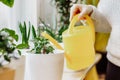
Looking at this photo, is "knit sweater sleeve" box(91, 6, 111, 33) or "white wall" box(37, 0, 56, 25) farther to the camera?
"white wall" box(37, 0, 56, 25)

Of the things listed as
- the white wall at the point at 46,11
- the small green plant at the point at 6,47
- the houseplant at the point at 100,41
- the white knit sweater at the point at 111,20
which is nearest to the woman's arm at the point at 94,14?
the white knit sweater at the point at 111,20

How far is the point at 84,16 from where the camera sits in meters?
0.91

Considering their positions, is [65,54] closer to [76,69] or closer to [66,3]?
[76,69]

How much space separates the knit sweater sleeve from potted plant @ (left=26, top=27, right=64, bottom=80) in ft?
0.96

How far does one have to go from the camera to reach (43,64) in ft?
2.43

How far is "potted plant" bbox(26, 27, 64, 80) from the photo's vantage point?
74 centimetres

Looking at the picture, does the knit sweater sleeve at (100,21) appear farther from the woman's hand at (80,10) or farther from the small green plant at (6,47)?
the small green plant at (6,47)

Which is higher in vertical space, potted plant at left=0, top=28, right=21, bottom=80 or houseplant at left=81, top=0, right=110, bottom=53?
potted plant at left=0, top=28, right=21, bottom=80

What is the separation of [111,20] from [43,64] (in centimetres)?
39

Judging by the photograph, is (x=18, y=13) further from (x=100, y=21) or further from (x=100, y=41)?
(x=100, y=21)

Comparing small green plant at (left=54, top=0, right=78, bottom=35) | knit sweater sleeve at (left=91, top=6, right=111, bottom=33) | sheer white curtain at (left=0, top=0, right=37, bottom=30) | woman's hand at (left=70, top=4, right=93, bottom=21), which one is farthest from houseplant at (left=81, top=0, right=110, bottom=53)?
woman's hand at (left=70, top=4, right=93, bottom=21)

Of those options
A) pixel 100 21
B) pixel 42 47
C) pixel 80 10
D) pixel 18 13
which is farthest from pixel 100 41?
pixel 42 47

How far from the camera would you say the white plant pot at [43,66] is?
0.74 meters

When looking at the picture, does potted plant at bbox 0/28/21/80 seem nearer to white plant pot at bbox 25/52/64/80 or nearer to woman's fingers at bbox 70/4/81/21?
white plant pot at bbox 25/52/64/80
